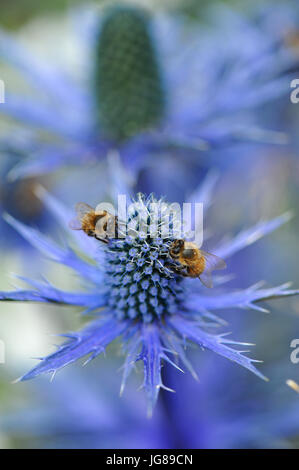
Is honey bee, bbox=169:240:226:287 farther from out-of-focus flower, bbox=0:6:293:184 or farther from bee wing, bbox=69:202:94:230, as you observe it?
out-of-focus flower, bbox=0:6:293:184

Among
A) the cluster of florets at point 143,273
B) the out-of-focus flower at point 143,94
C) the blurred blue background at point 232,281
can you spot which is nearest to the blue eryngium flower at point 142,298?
the cluster of florets at point 143,273

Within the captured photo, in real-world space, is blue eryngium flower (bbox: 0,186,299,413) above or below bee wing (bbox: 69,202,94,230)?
below

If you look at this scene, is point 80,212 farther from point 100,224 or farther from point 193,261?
point 193,261

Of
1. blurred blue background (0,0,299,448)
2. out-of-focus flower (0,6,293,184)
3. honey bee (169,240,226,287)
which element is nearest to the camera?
honey bee (169,240,226,287)

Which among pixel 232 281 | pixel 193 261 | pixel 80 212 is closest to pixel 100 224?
pixel 80 212

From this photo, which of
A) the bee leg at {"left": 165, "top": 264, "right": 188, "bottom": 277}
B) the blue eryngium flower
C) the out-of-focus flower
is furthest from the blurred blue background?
the bee leg at {"left": 165, "top": 264, "right": 188, "bottom": 277}

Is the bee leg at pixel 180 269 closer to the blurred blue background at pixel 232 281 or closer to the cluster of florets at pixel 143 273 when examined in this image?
the cluster of florets at pixel 143 273

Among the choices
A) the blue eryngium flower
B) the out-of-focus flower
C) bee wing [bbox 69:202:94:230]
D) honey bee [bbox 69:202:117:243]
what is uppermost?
the out-of-focus flower
